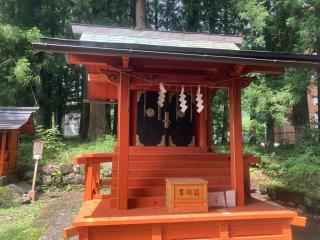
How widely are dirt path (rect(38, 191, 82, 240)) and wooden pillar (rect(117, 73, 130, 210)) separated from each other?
3.29 metres

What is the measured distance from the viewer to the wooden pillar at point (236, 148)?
5.19 meters

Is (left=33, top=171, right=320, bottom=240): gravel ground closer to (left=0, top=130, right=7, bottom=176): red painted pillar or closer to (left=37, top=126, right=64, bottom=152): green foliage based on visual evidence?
(left=0, top=130, right=7, bottom=176): red painted pillar

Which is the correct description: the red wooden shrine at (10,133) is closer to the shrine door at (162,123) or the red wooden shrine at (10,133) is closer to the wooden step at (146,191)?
the shrine door at (162,123)

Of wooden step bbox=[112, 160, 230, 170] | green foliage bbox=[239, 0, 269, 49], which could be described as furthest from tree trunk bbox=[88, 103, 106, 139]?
wooden step bbox=[112, 160, 230, 170]

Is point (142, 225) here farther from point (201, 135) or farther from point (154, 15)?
point (154, 15)

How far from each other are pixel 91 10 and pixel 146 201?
654 inches

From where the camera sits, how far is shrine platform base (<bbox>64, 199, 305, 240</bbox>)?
428cm

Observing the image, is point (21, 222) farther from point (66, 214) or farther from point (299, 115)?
point (299, 115)

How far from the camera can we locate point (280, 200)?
35.2 ft

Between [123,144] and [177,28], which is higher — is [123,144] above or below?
below

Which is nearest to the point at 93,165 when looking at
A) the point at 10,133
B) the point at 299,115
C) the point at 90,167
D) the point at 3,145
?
the point at 90,167

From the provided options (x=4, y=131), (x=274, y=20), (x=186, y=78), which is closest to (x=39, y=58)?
(x=4, y=131)

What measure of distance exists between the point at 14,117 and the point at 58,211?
604cm

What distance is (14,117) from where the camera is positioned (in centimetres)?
1403
